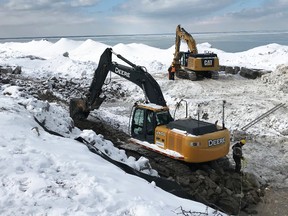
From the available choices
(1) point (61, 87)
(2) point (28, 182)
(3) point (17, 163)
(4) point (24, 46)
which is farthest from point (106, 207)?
(4) point (24, 46)

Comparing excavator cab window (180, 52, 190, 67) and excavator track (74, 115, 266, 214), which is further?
excavator cab window (180, 52, 190, 67)

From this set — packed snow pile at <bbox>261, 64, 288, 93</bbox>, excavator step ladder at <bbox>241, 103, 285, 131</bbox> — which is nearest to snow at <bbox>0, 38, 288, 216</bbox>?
packed snow pile at <bbox>261, 64, 288, 93</bbox>

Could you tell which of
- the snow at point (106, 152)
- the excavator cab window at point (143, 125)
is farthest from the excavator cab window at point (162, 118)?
the snow at point (106, 152)

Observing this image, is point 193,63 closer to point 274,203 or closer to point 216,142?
Answer: point 216,142

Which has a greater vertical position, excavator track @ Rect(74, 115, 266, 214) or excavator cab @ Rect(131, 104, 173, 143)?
excavator cab @ Rect(131, 104, 173, 143)

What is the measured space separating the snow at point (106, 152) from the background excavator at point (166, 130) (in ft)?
4.57

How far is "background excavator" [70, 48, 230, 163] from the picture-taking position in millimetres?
10234

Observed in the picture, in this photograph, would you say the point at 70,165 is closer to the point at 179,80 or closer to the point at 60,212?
the point at 60,212

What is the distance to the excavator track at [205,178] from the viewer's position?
31.4 ft

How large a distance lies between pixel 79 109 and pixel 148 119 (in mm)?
4121

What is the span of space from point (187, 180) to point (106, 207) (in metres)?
4.77

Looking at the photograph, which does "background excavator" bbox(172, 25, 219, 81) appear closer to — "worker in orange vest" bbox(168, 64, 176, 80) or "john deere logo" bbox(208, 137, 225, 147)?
"worker in orange vest" bbox(168, 64, 176, 80)

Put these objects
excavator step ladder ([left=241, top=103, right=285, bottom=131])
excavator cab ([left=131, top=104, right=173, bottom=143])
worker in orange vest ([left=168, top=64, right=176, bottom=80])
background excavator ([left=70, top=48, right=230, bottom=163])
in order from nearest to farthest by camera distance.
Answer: background excavator ([left=70, top=48, right=230, bottom=163]) → excavator cab ([left=131, top=104, right=173, bottom=143]) → excavator step ladder ([left=241, top=103, right=285, bottom=131]) → worker in orange vest ([left=168, top=64, right=176, bottom=80])

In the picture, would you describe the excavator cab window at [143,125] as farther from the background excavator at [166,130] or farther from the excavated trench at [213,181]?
the excavated trench at [213,181]
